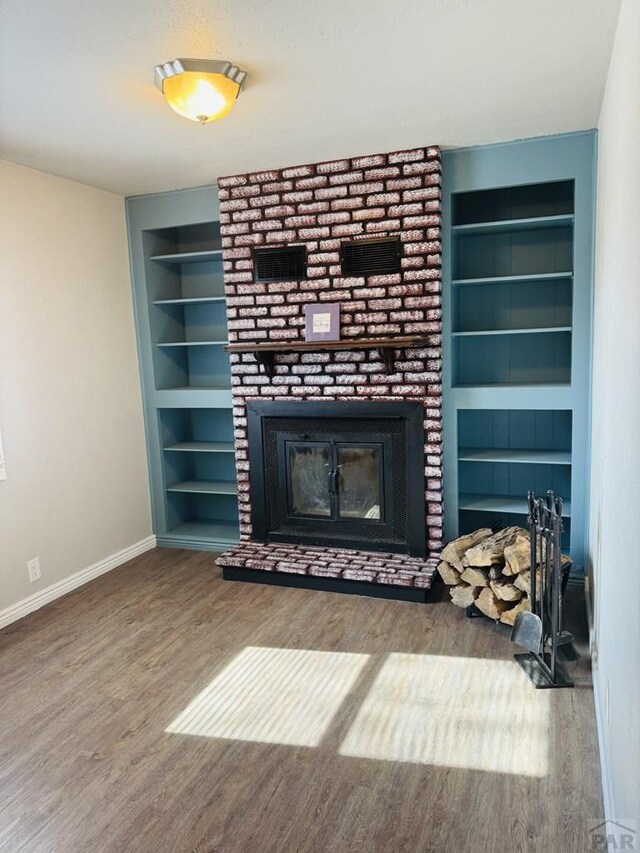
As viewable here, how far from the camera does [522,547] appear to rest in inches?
124

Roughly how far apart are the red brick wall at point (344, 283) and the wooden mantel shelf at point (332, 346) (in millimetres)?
69

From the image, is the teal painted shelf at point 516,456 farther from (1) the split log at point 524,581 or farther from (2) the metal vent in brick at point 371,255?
(2) the metal vent in brick at point 371,255

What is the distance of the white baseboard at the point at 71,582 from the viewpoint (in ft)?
11.5

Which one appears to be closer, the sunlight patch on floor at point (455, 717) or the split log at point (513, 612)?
the sunlight patch on floor at point (455, 717)

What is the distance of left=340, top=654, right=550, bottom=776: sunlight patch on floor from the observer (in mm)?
2209

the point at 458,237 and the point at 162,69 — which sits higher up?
the point at 162,69

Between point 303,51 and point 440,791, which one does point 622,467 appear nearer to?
point 440,791

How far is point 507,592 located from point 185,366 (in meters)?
2.98

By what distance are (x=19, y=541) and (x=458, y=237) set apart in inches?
129

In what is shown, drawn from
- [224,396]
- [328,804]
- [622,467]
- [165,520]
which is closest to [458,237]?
[224,396]

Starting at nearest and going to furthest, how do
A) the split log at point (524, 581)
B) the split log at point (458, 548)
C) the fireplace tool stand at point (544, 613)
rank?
the fireplace tool stand at point (544, 613) → the split log at point (524, 581) → the split log at point (458, 548)

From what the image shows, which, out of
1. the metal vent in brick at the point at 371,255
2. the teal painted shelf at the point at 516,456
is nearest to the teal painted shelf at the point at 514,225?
the metal vent in brick at the point at 371,255

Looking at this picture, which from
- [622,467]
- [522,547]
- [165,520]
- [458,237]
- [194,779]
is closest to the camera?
[622,467]

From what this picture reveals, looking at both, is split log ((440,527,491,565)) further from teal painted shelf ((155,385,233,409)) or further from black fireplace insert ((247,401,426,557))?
teal painted shelf ((155,385,233,409))
